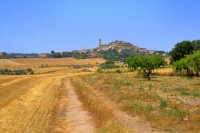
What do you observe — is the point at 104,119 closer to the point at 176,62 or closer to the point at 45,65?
the point at 176,62

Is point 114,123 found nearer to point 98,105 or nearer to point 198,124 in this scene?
point 198,124

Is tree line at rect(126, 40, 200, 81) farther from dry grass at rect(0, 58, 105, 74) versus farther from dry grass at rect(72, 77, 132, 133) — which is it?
dry grass at rect(0, 58, 105, 74)

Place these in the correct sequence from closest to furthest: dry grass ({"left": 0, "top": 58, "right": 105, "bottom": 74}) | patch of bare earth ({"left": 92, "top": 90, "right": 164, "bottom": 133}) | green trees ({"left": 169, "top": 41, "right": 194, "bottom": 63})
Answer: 1. patch of bare earth ({"left": 92, "top": 90, "right": 164, "bottom": 133})
2. green trees ({"left": 169, "top": 41, "right": 194, "bottom": 63})
3. dry grass ({"left": 0, "top": 58, "right": 105, "bottom": 74})

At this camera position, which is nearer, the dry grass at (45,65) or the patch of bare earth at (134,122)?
the patch of bare earth at (134,122)

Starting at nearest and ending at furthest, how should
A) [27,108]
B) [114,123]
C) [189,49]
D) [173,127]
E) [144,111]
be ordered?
[173,127] → [114,123] → [144,111] → [27,108] → [189,49]

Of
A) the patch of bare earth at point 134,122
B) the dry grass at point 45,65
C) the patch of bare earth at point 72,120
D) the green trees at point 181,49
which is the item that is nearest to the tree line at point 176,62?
the green trees at point 181,49

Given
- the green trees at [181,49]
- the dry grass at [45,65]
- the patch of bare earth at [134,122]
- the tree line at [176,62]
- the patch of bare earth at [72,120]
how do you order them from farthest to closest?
1. the dry grass at [45,65]
2. the green trees at [181,49]
3. the tree line at [176,62]
4. the patch of bare earth at [72,120]
5. the patch of bare earth at [134,122]

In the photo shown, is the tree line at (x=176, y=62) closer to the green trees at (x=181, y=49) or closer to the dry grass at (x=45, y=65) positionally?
the green trees at (x=181, y=49)

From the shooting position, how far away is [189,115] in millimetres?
15820

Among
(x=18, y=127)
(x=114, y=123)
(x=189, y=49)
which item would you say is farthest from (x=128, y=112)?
(x=189, y=49)

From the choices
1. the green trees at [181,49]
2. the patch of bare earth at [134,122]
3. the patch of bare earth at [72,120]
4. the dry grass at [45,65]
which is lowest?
the patch of bare earth at [72,120]

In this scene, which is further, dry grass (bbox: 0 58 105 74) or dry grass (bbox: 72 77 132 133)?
dry grass (bbox: 0 58 105 74)

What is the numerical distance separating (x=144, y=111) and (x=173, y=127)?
12.6 ft

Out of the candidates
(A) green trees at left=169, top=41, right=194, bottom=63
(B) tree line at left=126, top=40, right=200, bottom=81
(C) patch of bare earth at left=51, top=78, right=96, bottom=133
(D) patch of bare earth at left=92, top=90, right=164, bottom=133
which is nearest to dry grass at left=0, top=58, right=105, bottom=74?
(A) green trees at left=169, top=41, right=194, bottom=63
